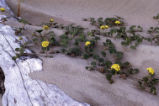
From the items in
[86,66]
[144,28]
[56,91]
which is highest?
[144,28]

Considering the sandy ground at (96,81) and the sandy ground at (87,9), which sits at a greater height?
the sandy ground at (87,9)

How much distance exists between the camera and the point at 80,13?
829cm

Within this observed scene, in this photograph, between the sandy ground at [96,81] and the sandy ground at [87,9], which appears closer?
the sandy ground at [96,81]

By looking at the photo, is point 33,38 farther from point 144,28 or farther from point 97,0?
point 97,0

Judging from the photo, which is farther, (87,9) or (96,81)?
(87,9)

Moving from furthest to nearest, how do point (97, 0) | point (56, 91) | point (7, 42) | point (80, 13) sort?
1. point (97, 0)
2. point (80, 13)
3. point (7, 42)
4. point (56, 91)

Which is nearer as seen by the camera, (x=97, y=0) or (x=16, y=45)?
(x=16, y=45)

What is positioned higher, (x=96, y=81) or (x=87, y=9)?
(x=87, y=9)

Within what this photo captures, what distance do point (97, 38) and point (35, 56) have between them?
1.61 metres

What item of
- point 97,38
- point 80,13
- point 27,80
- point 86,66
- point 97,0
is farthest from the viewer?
point 97,0

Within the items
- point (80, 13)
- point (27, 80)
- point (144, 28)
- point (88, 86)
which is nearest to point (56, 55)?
point (27, 80)

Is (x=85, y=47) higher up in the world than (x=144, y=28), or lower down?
lower down

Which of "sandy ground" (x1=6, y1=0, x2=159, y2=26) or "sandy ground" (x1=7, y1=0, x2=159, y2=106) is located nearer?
"sandy ground" (x1=7, y1=0, x2=159, y2=106)

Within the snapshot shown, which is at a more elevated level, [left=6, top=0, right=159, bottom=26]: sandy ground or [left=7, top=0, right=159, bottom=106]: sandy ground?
[left=6, top=0, right=159, bottom=26]: sandy ground
